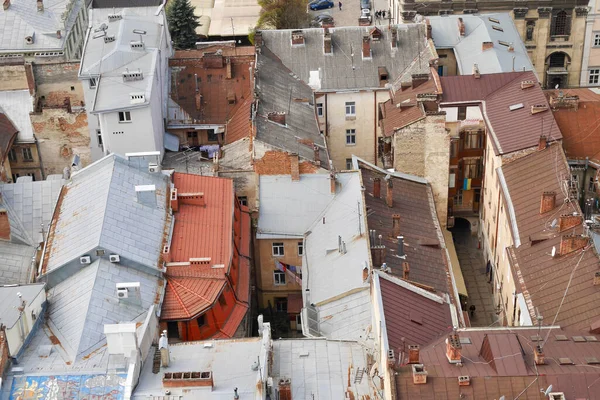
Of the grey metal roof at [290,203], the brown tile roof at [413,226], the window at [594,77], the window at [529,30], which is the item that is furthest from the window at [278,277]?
the window at [594,77]

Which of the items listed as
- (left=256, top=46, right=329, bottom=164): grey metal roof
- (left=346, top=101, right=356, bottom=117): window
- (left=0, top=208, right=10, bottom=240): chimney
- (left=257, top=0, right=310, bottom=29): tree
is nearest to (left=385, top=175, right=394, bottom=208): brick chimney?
(left=256, top=46, right=329, bottom=164): grey metal roof

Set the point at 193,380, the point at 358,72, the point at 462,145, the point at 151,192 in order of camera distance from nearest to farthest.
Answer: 1. the point at 193,380
2. the point at 151,192
3. the point at 462,145
4. the point at 358,72

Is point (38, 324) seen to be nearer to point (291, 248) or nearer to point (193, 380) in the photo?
point (193, 380)

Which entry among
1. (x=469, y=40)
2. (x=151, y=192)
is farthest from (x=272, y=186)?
(x=469, y=40)

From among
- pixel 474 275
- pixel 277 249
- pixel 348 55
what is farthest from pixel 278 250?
pixel 348 55

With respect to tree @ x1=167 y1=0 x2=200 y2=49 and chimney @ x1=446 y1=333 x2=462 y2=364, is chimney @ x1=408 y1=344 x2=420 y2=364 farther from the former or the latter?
tree @ x1=167 y1=0 x2=200 y2=49

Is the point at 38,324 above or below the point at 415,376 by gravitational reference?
above
